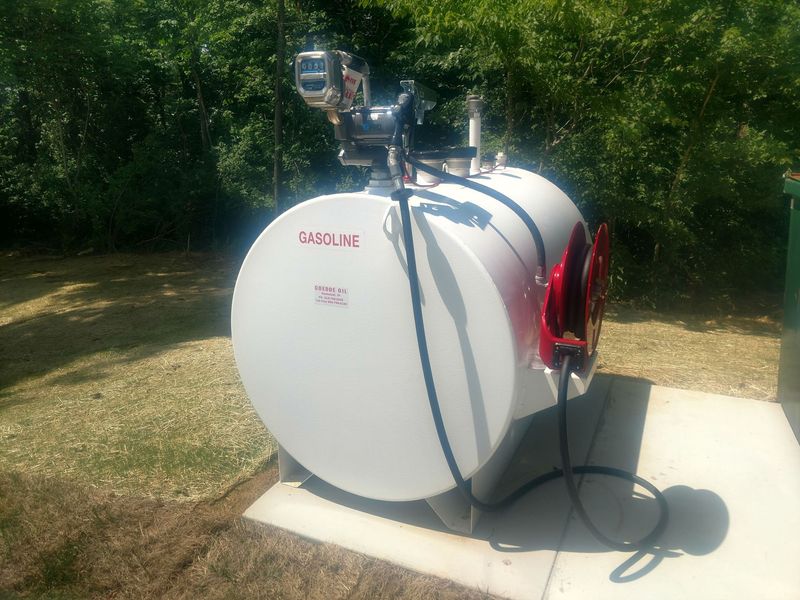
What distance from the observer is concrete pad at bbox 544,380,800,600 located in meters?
2.62

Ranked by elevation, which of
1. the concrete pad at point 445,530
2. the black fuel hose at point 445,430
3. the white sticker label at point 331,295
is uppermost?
the white sticker label at point 331,295

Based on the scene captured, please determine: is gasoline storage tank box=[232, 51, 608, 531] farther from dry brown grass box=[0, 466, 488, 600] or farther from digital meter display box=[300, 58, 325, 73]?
dry brown grass box=[0, 466, 488, 600]

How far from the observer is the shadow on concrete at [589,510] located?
9.37 feet

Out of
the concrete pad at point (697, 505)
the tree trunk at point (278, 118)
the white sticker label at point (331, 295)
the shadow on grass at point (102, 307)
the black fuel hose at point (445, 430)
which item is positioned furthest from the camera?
the tree trunk at point (278, 118)

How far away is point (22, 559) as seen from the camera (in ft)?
9.54

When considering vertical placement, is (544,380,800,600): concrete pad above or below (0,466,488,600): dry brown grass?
below

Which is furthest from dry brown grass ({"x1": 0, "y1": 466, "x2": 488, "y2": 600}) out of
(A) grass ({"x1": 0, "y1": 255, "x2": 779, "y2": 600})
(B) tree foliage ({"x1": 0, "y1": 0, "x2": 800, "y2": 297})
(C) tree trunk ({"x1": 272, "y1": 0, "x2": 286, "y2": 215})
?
(C) tree trunk ({"x1": 272, "y1": 0, "x2": 286, "y2": 215})

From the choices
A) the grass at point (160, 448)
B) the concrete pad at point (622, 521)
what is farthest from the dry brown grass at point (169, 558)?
the concrete pad at point (622, 521)

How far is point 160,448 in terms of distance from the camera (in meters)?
3.88

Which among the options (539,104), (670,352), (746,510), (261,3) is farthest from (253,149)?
(746,510)

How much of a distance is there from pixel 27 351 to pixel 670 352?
19.2 feet

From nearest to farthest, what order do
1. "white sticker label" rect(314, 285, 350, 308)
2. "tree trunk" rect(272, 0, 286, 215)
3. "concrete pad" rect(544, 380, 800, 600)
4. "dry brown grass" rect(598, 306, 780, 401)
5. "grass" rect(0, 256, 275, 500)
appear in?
"concrete pad" rect(544, 380, 800, 600)
"white sticker label" rect(314, 285, 350, 308)
"grass" rect(0, 256, 275, 500)
"dry brown grass" rect(598, 306, 780, 401)
"tree trunk" rect(272, 0, 286, 215)

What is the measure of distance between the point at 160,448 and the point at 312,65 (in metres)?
2.41

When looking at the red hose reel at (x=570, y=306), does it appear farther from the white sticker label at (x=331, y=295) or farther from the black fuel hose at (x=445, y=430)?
the white sticker label at (x=331, y=295)
